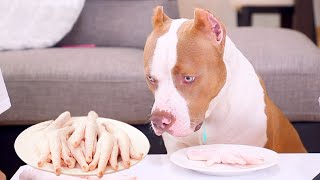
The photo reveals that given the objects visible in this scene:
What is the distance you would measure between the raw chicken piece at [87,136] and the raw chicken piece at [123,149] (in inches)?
1.5

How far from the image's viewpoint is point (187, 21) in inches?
51.3

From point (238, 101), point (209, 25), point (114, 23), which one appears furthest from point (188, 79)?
point (114, 23)

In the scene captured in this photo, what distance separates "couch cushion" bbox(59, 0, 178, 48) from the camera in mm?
2299

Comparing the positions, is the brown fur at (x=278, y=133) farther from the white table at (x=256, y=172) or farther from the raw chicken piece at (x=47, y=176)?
the raw chicken piece at (x=47, y=176)

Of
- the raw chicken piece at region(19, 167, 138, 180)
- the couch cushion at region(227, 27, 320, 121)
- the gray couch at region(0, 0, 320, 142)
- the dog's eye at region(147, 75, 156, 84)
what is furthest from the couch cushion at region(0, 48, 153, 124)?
the raw chicken piece at region(19, 167, 138, 180)

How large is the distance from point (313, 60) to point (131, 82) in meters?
0.59

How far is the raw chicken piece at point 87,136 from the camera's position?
101cm

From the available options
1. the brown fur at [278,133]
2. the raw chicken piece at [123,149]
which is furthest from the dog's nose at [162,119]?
the brown fur at [278,133]

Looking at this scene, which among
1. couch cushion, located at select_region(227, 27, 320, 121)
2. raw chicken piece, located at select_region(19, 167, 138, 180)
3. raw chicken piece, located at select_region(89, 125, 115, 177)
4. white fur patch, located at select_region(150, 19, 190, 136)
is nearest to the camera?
raw chicken piece, located at select_region(89, 125, 115, 177)

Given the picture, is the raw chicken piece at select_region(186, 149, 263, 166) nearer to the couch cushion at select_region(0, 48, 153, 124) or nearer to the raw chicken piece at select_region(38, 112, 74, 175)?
the raw chicken piece at select_region(38, 112, 74, 175)

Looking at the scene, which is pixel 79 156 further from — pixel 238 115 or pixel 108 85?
pixel 108 85

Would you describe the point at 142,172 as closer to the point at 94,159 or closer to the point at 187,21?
the point at 94,159

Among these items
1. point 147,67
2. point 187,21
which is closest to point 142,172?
point 147,67

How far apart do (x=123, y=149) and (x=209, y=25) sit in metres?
0.37
